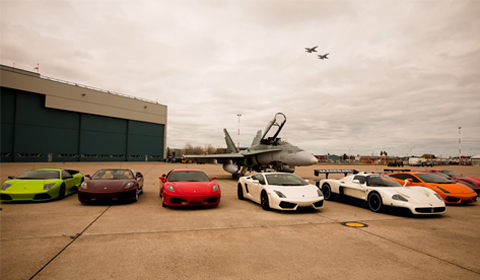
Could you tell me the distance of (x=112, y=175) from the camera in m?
9.86

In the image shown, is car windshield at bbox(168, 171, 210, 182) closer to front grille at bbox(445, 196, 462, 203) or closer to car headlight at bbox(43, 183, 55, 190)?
car headlight at bbox(43, 183, 55, 190)

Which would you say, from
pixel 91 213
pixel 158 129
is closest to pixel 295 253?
pixel 91 213

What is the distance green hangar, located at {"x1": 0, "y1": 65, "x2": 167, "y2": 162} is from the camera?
1528 inches

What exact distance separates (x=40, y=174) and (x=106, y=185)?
3192mm

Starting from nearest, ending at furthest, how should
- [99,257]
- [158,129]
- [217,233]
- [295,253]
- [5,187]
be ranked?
[99,257] → [295,253] → [217,233] → [5,187] → [158,129]

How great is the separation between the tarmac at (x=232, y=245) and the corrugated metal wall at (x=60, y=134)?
4152 cm

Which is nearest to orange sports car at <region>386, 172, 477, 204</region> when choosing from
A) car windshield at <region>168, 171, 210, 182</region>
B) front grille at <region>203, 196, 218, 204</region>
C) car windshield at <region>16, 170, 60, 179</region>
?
front grille at <region>203, 196, 218, 204</region>

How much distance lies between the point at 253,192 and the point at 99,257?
568 cm

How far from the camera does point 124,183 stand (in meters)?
8.84

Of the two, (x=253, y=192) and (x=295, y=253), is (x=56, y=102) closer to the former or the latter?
(x=253, y=192)

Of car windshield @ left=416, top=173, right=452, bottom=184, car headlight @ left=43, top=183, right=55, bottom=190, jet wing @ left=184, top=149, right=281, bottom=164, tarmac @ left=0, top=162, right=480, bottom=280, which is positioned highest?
A: jet wing @ left=184, top=149, right=281, bottom=164

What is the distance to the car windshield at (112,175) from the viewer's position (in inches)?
378

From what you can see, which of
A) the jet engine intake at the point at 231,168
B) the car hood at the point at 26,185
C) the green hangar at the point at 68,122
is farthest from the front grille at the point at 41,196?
the green hangar at the point at 68,122

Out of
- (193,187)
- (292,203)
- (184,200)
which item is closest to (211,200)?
(193,187)
